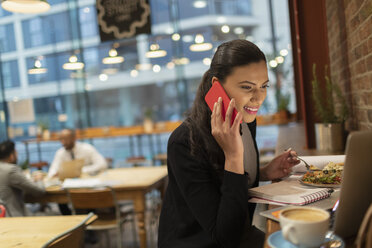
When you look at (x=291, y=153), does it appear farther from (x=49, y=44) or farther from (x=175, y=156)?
(x=49, y=44)

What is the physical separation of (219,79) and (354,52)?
4.02ft

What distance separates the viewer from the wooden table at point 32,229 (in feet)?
6.39

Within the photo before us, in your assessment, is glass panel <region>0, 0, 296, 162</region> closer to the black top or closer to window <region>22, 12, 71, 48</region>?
window <region>22, 12, 71, 48</region>

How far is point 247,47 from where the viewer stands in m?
1.25

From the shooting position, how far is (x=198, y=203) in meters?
1.20

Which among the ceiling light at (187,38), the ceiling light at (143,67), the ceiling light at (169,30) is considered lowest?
the ceiling light at (143,67)

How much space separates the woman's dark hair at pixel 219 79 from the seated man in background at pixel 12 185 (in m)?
2.95

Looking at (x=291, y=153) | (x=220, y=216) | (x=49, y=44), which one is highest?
(x=49, y=44)

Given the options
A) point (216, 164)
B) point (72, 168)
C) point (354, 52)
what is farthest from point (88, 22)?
point (216, 164)

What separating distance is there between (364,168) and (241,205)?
41cm

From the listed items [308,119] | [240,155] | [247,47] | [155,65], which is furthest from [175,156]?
[155,65]

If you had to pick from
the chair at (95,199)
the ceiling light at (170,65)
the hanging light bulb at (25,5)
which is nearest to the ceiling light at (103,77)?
Result: the ceiling light at (170,65)

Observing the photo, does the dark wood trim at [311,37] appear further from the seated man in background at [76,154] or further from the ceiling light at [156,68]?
the ceiling light at [156,68]

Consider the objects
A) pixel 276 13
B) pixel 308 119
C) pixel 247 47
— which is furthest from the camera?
pixel 276 13
